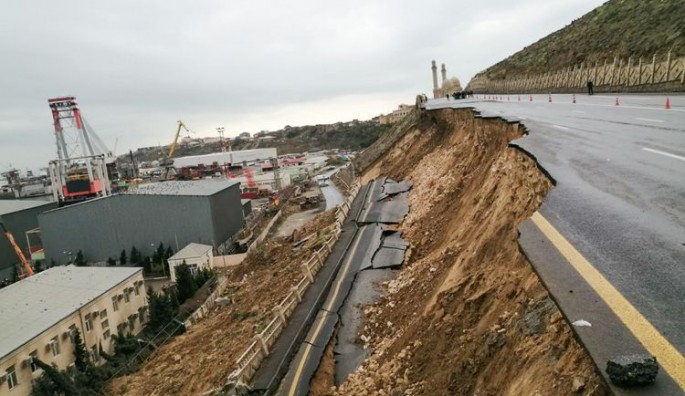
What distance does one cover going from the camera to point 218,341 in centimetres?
1638

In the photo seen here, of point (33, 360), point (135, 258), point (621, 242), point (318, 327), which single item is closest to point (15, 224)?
point (135, 258)

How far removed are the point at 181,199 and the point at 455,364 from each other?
1602 inches

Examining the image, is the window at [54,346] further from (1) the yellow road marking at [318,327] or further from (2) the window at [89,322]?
(1) the yellow road marking at [318,327]

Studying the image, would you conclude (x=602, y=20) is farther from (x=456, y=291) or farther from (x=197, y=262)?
(x=456, y=291)

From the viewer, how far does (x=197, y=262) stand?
118 ft

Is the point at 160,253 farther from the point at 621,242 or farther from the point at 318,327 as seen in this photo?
the point at 621,242

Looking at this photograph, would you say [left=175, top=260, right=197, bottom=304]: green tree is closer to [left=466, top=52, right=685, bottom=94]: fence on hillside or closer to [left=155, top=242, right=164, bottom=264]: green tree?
[left=155, top=242, right=164, bottom=264]: green tree

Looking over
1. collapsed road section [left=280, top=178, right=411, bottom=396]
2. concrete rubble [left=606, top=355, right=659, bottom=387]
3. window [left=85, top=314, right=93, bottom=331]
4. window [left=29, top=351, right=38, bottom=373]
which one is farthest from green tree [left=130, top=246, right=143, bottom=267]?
concrete rubble [left=606, top=355, right=659, bottom=387]

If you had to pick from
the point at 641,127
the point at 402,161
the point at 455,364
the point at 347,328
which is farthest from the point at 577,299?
the point at 402,161

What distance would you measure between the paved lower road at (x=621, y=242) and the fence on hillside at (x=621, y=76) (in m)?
16.7

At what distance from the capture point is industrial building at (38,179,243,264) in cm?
4325

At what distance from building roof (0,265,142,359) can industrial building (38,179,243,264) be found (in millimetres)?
13396

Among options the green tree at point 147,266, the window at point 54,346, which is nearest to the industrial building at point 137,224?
the green tree at point 147,266

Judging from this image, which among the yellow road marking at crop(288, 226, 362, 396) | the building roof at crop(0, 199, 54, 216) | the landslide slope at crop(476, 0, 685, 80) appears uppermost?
the landslide slope at crop(476, 0, 685, 80)
